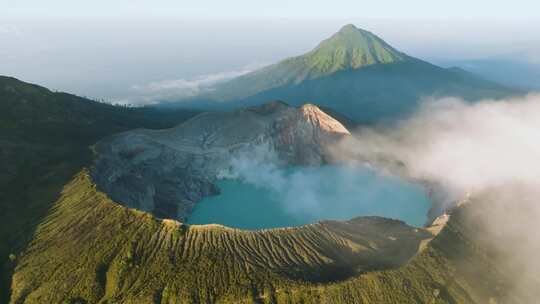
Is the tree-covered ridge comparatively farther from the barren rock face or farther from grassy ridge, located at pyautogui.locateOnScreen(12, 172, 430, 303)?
the barren rock face

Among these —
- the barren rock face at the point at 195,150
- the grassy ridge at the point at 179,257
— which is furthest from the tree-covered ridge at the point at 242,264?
the barren rock face at the point at 195,150

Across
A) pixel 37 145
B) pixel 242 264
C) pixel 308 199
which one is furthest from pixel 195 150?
pixel 242 264

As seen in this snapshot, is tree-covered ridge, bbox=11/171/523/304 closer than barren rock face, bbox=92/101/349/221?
Yes

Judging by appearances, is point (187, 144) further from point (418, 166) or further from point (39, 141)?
point (418, 166)

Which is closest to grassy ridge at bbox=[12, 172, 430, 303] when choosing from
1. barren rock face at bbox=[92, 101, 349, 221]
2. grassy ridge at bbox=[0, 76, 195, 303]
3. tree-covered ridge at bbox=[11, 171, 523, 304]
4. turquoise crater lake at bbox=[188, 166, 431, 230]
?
tree-covered ridge at bbox=[11, 171, 523, 304]

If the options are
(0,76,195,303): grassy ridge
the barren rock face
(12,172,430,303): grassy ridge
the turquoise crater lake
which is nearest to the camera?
(12,172,430,303): grassy ridge

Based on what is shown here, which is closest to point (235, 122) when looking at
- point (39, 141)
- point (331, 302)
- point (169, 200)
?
point (169, 200)
